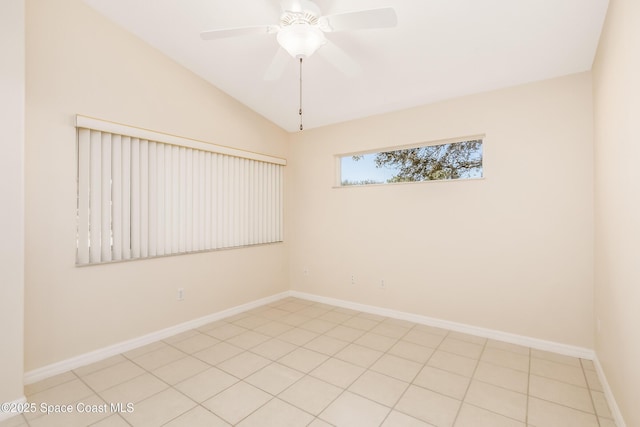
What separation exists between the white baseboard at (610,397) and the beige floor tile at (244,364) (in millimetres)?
2447

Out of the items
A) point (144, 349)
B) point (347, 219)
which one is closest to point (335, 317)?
point (347, 219)

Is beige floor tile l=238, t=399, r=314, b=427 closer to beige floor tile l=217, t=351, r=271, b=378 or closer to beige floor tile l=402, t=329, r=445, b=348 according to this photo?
beige floor tile l=217, t=351, r=271, b=378

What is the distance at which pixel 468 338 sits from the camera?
10.4 feet

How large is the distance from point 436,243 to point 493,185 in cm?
86

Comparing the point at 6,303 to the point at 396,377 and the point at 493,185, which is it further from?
the point at 493,185

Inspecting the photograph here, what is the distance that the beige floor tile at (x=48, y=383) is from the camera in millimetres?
2237

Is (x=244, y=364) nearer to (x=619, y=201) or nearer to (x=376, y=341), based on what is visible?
(x=376, y=341)

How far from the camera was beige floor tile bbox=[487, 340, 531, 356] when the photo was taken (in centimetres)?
287

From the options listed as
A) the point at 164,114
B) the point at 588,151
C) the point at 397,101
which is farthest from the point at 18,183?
the point at 588,151

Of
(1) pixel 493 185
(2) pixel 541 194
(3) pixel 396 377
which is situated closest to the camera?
(3) pixel 396 377

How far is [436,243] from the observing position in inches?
137

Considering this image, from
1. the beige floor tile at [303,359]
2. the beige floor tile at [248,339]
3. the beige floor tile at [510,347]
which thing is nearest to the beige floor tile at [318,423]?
the beige floor tile at [303,359]

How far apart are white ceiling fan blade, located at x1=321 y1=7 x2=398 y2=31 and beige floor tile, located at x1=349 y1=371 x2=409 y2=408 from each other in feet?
8.09

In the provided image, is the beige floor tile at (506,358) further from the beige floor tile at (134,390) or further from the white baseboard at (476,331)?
the beige floor tile at (134,390)
